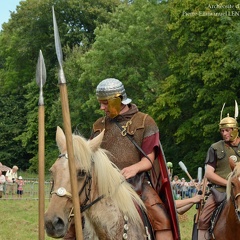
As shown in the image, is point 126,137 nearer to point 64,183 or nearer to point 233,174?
point 64,183

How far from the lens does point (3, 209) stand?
2217cm

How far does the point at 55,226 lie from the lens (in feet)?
17.1

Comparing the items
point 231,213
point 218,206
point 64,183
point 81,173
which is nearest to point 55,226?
point 64,183

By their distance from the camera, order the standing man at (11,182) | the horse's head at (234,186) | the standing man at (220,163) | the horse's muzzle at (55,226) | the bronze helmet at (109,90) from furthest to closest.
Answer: the standing man at (11,182) < the standing man at (220,163) < the horse's head at (234,186) < the bronze helmet at (109,90) < the horse's muzzle at (55,226)

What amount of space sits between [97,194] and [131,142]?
0.84 metres

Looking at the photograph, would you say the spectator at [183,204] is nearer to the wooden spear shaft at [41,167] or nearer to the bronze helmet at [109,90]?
the bronze helmet at [109,90]

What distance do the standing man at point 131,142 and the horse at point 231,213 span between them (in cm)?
180

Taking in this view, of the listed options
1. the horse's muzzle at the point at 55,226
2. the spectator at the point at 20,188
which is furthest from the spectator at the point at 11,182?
the horse's muzzle at the point at 55,226

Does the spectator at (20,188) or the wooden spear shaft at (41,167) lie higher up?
the wooden spear shaft at (41,167)

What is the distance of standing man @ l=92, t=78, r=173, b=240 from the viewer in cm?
652

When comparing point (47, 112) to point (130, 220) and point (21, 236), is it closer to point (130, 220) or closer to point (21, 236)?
point (21, 236)

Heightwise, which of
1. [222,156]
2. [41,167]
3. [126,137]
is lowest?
[222,156]

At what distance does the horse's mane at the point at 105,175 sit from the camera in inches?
225

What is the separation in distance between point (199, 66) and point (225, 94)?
1.90 meters
